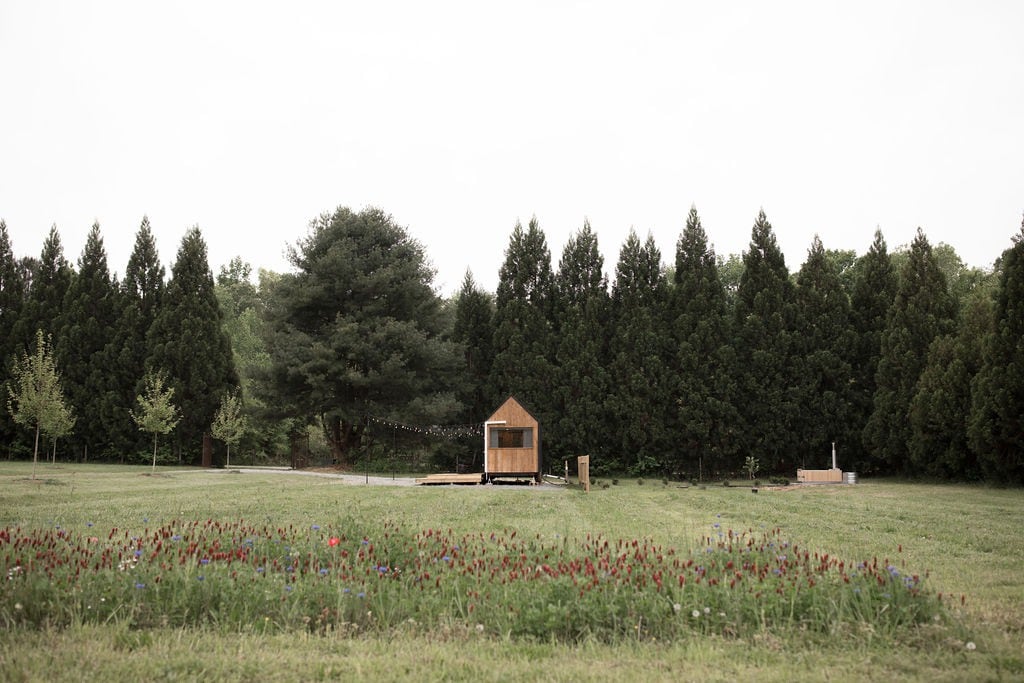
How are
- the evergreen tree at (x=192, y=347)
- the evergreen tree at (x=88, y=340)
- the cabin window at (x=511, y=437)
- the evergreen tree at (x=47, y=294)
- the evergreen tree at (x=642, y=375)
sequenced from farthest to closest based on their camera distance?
the evergreen tree at (x=47, y=294) → the evergreen tree at (x=88, y=340) → the evergreen tree at (x=192, y=347) → the evergreen tree at (x=642, y=375) → the cabin window at (x=511, y=437)

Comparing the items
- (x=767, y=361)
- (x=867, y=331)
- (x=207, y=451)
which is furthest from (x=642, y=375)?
(x=207, y=451)

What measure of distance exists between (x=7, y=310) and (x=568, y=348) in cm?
2887

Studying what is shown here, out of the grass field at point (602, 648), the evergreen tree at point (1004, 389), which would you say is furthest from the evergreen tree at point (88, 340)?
the evergreen tree at point (1004, 389)

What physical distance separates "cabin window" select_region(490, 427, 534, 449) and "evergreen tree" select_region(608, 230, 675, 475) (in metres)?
7.28

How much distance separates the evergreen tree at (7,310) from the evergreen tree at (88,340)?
277cm

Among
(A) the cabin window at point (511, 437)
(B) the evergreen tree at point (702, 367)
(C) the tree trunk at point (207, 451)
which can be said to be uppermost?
(B) the evergreen tree at point (702, 367)

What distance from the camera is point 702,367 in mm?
30359

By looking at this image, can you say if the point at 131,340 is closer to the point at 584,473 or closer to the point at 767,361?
the point at 584,473

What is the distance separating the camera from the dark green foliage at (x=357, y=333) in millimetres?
31531

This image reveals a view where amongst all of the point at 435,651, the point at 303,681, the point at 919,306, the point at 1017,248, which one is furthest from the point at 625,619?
the point at 919,306

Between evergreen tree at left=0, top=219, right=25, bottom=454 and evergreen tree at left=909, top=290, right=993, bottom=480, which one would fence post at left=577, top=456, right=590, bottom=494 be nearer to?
evergreen tree at left=909, top=290, right=993, bottom=480

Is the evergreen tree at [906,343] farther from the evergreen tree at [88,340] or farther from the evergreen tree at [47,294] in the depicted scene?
the evergreen tree at [47,294]

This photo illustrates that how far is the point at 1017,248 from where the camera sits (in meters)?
22.2

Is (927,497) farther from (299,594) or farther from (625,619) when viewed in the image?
(299,594)
